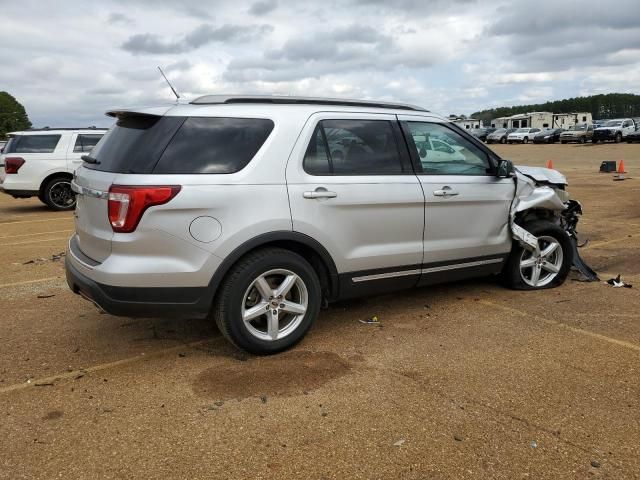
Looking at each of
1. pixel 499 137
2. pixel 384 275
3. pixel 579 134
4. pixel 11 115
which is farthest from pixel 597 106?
pixel 384 275

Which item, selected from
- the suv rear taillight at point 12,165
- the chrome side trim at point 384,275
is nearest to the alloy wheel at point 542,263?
the chrome side trim at point 384,275

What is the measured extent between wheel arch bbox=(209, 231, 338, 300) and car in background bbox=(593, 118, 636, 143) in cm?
4331

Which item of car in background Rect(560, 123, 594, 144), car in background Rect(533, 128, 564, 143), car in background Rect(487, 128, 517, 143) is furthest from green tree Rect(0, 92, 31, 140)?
car in background Rect(560, 123, 594, 144)

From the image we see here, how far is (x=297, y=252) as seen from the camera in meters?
4.24

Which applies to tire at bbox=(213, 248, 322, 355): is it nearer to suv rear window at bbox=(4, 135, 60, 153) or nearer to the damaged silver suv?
the damaged silver suv

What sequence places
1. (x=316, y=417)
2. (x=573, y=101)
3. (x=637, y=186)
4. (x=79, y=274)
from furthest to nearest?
(x=573, y=101)
(x=637, y=186)
(x=79, y=274)
(x=316, y=417)

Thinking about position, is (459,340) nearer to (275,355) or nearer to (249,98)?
(275,355)

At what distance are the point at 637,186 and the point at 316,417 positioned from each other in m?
14.2

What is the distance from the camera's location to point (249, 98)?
4.18 m

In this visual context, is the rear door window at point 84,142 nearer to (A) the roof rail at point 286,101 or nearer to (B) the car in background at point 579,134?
(A) the roof rail at point 286,101

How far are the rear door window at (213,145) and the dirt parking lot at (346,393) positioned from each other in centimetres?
136

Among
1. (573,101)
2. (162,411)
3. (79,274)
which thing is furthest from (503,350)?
(573,101)

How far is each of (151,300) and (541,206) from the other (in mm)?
3816

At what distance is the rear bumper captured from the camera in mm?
3695
